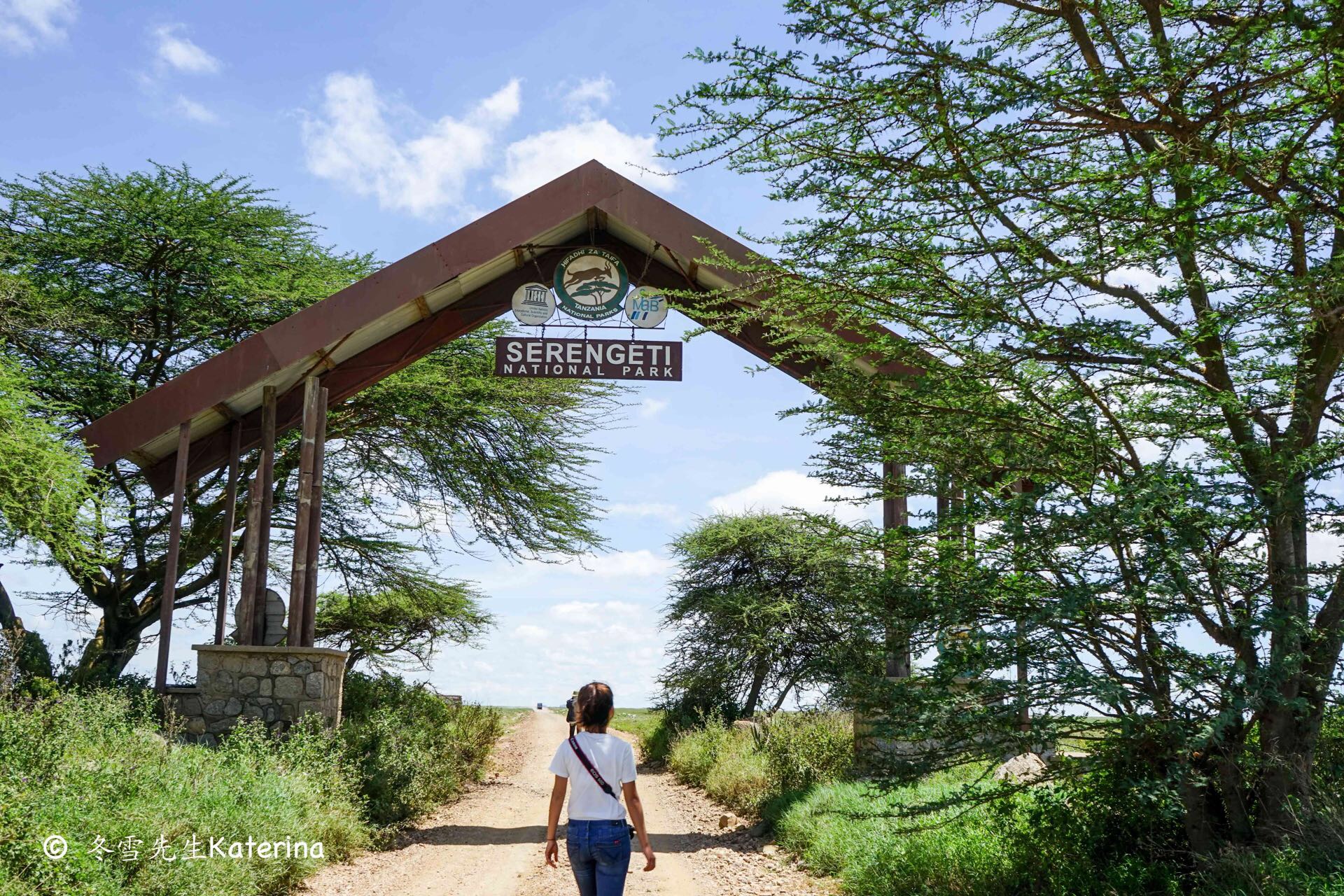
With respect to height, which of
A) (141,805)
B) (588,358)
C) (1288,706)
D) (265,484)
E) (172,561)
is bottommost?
(141,805)

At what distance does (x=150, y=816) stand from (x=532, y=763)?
12314 mm

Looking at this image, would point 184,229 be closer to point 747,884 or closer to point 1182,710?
point 747,884

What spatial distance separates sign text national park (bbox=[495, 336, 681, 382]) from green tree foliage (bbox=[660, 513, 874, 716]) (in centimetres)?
722

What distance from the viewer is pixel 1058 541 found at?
6.09 metres

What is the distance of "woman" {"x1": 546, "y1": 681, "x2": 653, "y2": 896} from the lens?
5.53 meters

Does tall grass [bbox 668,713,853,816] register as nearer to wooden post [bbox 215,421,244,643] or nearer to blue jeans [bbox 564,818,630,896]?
blue jeans [bbox 564,818,630,896]

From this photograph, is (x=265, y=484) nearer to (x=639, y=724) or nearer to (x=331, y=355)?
(x=331, y=355)

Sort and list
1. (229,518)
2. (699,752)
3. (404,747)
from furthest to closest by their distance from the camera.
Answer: (699,752) → (229,518) → (404,747)

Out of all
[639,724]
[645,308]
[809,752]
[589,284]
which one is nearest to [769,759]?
Result: [809,752]

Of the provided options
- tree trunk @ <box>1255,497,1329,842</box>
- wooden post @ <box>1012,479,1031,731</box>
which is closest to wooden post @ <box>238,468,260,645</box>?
wooden post @ <box>1012,479,1031,731</box>

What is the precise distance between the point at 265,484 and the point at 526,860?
579cm

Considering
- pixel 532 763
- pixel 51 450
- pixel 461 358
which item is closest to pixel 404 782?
pixel 51 450

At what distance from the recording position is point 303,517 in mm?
12516

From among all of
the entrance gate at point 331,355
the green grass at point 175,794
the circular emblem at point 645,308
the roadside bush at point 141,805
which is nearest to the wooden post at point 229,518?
the entrance gate at point 331,355
